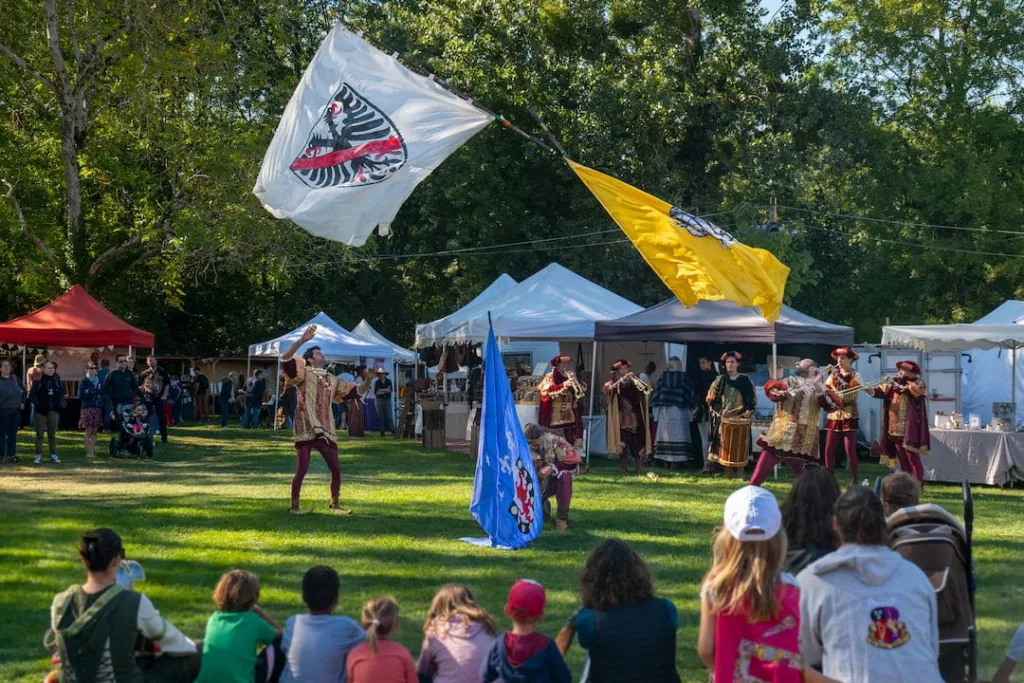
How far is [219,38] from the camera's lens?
2858 centimetres

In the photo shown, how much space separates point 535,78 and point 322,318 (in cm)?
855

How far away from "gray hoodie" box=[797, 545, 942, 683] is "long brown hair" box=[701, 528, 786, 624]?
0.65ft

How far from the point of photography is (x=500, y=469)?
10875 millimetres

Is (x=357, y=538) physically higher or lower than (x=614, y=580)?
lower

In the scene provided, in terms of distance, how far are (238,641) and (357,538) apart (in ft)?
20.1

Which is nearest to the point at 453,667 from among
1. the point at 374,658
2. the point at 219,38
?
the point at 374,658

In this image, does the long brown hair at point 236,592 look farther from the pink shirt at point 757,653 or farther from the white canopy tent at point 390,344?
the white canopy tent at point 390,344

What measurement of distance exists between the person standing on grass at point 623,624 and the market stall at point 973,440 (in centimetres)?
1393

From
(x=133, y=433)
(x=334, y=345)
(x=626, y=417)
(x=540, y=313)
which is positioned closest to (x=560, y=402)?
(x=626, y=417)

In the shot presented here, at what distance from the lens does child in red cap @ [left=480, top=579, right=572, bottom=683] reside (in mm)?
5105

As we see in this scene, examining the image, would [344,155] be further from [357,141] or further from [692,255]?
[692,255]

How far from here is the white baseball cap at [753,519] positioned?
4285 millimetres

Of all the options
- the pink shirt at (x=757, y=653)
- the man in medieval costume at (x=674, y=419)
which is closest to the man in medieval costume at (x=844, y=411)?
the man in medieval costume at (x=674, y=419)

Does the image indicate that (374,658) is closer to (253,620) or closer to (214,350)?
(253,620)
